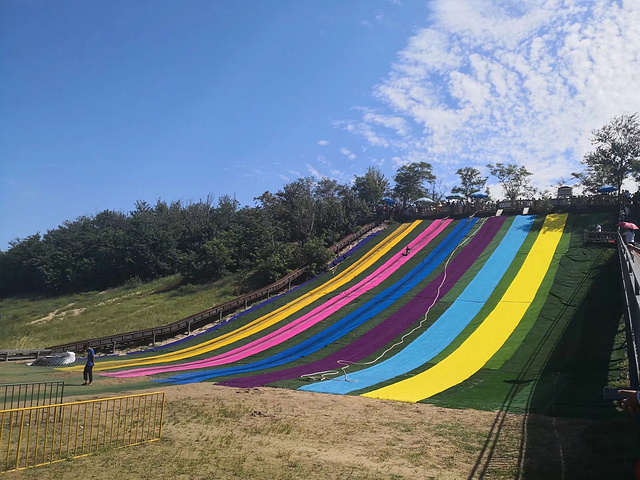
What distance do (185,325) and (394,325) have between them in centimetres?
1202

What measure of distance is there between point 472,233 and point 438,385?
21.1m

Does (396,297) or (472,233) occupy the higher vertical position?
(472,233)

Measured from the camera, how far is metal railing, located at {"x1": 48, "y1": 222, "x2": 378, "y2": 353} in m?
23.1

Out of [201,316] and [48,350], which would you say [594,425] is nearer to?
[201,316]

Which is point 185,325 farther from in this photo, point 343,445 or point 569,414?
point 569,414

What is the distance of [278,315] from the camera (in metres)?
25.4

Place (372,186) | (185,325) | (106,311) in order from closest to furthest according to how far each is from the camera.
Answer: (185,325)
(106,311)
(372,186)

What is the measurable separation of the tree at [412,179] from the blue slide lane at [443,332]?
34.8 meters

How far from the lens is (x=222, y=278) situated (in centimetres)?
3766

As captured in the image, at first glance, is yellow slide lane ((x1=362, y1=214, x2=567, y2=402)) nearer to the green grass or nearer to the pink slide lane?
the pink slide lane

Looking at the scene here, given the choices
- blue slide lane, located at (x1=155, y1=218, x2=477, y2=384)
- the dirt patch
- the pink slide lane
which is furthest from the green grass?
blue slide lane, located at (x1=155, y1=218, x2=477, y2=384)

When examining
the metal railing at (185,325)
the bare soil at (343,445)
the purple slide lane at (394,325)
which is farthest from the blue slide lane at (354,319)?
the metal railing at (185,325)

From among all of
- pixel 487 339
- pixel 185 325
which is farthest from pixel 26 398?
pixel 487 339

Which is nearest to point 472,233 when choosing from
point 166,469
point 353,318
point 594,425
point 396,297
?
point 396,297
